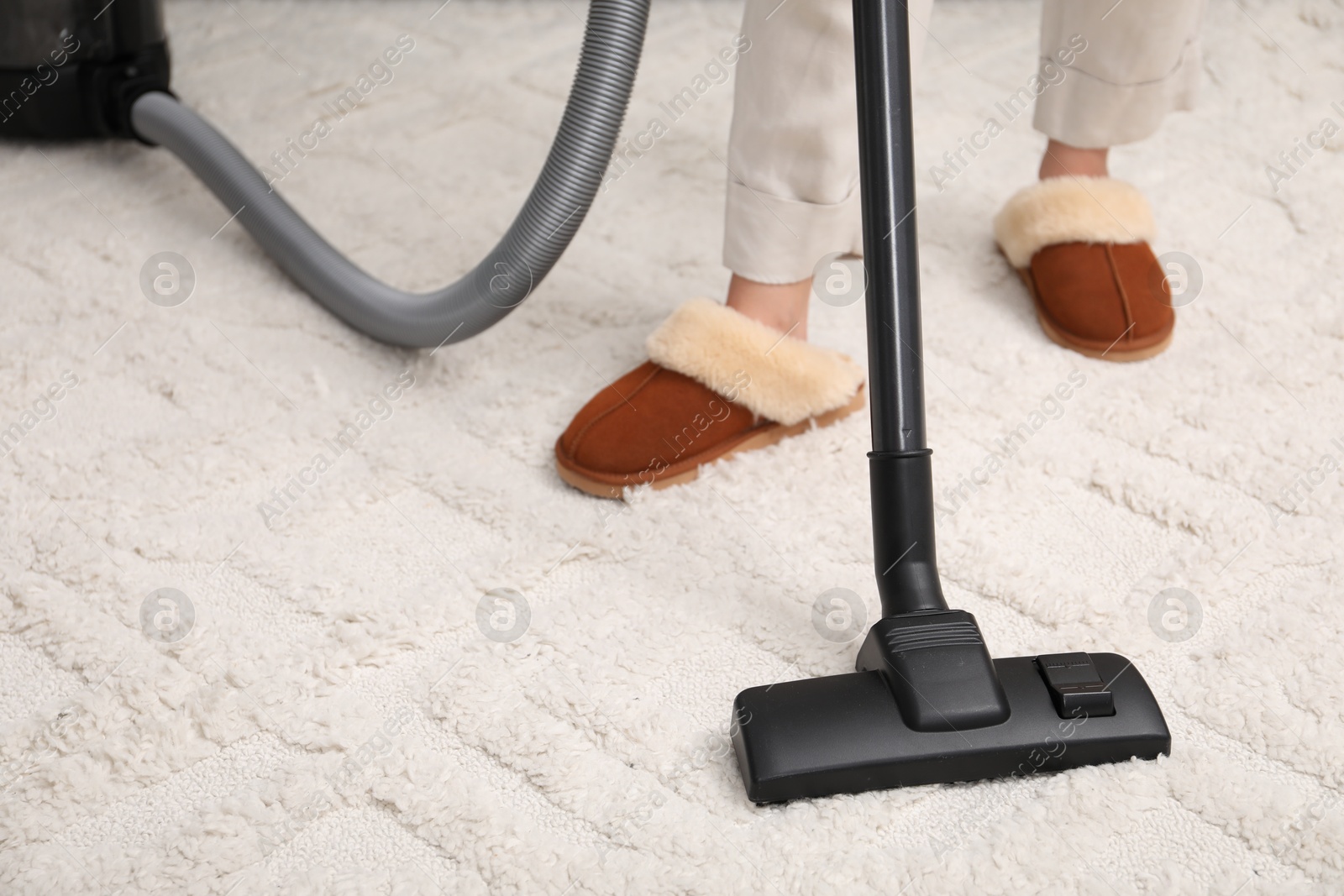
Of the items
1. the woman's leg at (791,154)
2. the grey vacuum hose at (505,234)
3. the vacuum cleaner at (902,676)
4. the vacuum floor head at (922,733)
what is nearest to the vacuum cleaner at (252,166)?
the grey vacuum hose at (505,234)

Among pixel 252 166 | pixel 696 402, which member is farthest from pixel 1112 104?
pixel 252 166

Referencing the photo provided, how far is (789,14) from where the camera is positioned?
0.78 metres

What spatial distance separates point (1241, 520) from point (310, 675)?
68cm

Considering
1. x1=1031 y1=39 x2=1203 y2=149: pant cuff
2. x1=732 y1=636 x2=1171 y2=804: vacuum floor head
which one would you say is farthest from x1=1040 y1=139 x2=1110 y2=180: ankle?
x1=732 y1=636 x2=1171 y2=804: vacuum floor head

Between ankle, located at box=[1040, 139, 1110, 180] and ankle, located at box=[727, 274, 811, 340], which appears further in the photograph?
ankle, located at box=[1040, 139, 1110, 180]

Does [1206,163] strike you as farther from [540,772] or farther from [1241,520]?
[540,772]

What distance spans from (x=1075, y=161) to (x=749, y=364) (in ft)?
1.50

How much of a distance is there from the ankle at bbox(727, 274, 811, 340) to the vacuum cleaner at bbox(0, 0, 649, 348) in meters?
0.14

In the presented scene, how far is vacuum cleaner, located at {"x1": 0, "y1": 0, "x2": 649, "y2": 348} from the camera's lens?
0.86 m

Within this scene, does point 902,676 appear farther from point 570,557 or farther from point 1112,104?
point 1112,104

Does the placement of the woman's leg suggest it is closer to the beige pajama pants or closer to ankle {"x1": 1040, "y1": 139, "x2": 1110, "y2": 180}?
the beige pajama pants

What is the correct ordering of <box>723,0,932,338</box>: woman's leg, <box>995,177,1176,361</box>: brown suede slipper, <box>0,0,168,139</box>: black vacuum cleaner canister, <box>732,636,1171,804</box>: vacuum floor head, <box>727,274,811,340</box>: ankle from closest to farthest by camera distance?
<box>732,636,1171,804</box>: vacuum floor head
<box>723,0,932,338</box>: woman's leg
<box>727,274,811,340</box>: ankle
<box>995,177,1176,361</box>: brown suede slipper
<box>0,0,168,139</box>: black vacuum cleaner canister

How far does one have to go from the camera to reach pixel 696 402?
35.0 inches

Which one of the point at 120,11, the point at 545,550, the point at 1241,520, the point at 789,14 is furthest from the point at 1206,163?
the point at 120,11
